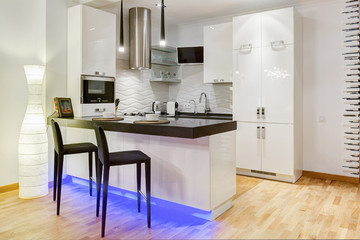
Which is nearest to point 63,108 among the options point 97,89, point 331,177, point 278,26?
point 97,89

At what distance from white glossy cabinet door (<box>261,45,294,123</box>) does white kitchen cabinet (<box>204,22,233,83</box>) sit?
30.5 inches

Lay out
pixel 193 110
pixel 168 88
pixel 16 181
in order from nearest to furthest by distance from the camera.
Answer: pixel 16 181 → pixel 193 110 → pixel 168 88

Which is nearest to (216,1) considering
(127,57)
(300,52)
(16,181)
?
(300,52)

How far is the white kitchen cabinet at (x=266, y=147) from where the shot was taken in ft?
13.4

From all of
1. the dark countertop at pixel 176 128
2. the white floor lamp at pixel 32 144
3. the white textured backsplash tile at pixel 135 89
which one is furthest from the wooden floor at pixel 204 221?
the white textured backsplash tile at pixel 135 89

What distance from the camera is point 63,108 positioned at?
3.80 meters

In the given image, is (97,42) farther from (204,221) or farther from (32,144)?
(204,221)

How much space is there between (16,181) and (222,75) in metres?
3.58

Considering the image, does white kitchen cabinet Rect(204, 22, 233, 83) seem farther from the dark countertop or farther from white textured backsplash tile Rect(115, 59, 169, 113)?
the dark countertop

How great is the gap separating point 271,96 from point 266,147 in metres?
0.78

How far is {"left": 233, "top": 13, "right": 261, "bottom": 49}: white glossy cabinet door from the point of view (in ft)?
14.0

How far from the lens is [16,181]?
3.72 meters

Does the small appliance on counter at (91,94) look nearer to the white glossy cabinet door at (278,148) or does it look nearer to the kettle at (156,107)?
the kettle at (156,107)

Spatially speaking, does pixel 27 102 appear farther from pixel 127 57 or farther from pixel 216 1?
pixel 216 1
